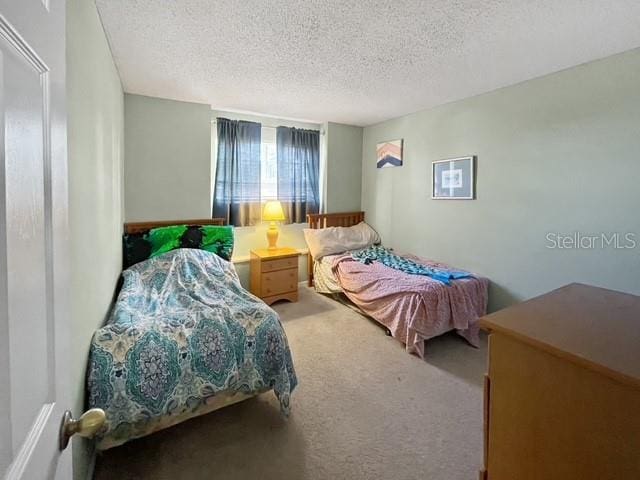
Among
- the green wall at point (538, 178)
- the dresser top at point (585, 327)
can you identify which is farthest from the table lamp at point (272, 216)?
the dresser top at point (585, 327)

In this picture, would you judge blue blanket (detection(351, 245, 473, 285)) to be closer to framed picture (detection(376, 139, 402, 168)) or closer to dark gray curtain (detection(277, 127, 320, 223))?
dark gray curtain (detection(277, 127, 320, 223))

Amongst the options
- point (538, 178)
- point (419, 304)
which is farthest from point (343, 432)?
point (538, 178)

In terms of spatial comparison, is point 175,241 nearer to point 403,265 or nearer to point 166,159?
point 166,159

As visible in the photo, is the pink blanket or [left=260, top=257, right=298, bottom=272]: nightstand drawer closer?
the pink blanket

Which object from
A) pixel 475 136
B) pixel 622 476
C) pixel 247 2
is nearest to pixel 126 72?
pixel 247 2

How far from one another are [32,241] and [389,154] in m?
4.10

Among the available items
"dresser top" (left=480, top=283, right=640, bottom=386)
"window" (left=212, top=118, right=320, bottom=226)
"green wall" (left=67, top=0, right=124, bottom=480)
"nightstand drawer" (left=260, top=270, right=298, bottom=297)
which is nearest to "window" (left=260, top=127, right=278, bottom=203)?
"window" (left=212, top=118, right=320, bottom=226)

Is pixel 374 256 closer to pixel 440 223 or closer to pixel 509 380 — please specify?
pixel 440 223

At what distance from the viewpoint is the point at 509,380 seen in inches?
39.2

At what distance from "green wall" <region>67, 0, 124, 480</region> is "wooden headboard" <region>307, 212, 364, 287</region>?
256cm

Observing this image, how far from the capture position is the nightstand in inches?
144

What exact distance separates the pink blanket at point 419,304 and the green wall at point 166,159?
2050 millimetres

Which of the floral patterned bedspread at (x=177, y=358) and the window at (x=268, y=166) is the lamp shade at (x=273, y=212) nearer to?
the window at (x=268, y=166)

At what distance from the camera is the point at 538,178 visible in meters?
2.71
